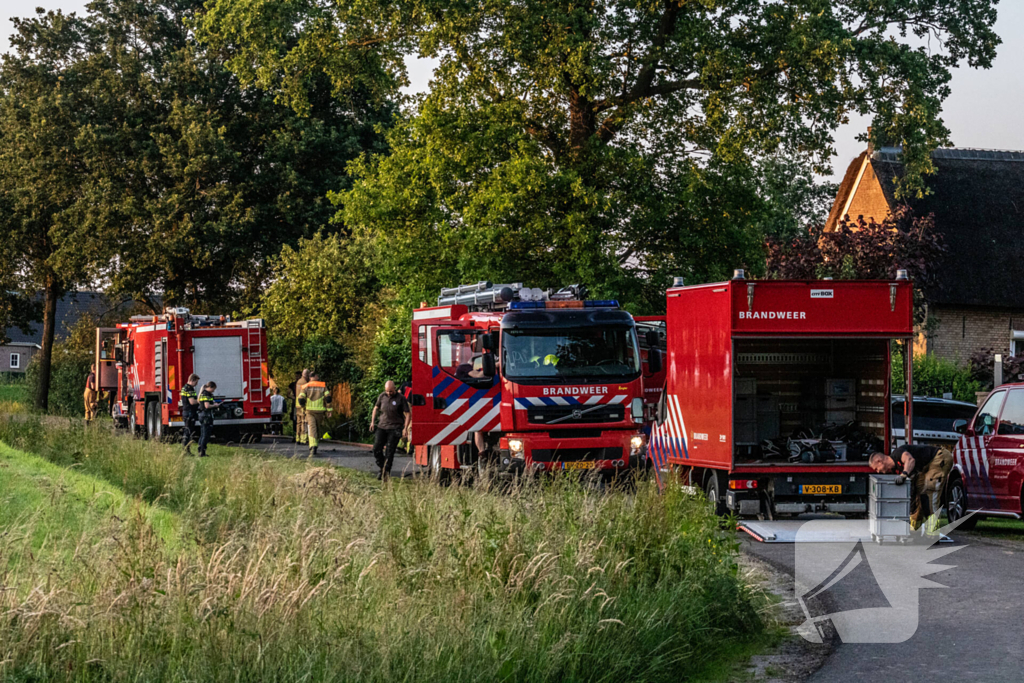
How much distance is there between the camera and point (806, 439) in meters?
16.0

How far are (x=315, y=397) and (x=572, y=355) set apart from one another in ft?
31.1

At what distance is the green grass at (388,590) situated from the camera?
6.54 meters

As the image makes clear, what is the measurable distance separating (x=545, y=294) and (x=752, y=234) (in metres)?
9.04

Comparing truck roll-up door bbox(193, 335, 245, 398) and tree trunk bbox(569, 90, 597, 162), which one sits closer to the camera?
tree trunk bbox(569, 90, 597, 162)

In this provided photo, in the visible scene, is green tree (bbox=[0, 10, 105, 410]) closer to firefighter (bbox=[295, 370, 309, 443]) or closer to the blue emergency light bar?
firefighter (bbox=[295, 370, 309, 443])

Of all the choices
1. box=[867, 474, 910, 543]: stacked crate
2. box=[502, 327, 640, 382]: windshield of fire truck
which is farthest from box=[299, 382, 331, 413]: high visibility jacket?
box=[867, 474, 910, 543]: stacked crate

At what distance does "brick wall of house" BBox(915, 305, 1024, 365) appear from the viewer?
3647 cm

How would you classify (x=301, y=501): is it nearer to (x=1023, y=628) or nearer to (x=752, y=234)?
(x=1023, y=628)

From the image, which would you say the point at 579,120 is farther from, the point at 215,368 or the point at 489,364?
the point at 215,368

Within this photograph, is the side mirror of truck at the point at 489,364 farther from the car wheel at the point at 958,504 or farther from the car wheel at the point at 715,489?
the car wheel at the point at 958,504

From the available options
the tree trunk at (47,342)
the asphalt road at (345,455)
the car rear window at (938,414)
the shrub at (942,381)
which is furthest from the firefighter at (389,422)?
the tree trunk at (47,342)

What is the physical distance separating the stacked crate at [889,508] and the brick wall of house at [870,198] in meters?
27.7

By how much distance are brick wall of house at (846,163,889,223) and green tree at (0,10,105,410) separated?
26219mm

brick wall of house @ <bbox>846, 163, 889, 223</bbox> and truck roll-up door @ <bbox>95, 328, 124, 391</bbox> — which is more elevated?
brick wall of house @ <bbox>846, 163, 889, 223</bbox>
